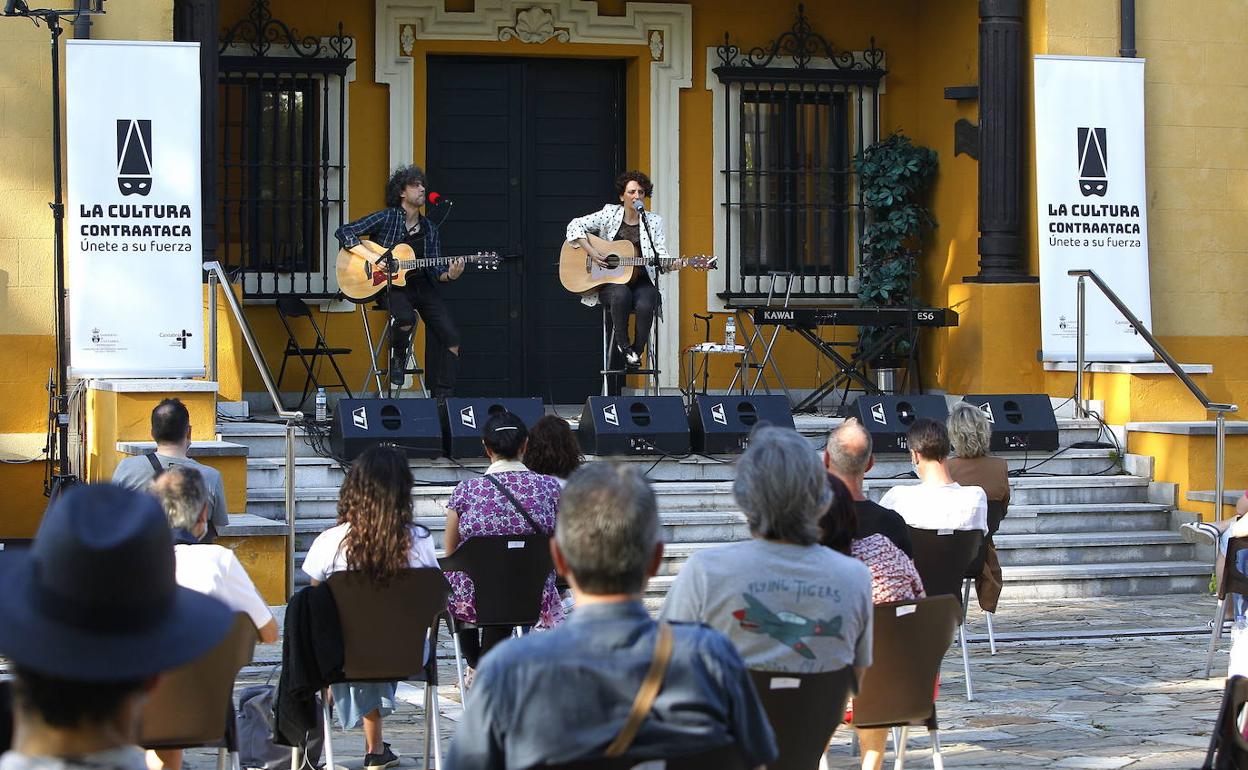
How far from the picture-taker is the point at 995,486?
704 cm

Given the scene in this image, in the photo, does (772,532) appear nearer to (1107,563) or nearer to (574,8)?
(1107,563)

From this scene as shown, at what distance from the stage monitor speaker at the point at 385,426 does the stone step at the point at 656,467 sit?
110 mm

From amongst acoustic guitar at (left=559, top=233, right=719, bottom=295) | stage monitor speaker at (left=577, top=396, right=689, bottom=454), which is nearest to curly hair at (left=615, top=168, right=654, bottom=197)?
acoustic guitar at (left=559, top=233, right=719, bottom=295)

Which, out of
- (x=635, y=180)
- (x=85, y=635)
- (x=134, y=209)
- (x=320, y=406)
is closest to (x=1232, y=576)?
(x=635, y=180)

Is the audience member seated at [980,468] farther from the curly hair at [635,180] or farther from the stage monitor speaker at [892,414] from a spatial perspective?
the curly hair at [635,180]

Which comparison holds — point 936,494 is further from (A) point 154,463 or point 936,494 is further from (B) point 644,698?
(B) point 644,698

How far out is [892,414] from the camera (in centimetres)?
1021

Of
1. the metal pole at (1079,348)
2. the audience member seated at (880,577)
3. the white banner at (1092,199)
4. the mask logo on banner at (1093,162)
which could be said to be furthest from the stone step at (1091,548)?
the audience member seated at (880,577)

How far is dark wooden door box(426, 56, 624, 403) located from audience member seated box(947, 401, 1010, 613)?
6.07 m

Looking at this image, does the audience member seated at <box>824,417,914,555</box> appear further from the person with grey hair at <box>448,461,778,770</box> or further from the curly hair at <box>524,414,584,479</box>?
the person with grey hair at <box>448,461,778,770</box>

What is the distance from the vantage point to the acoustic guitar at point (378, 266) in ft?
33.8

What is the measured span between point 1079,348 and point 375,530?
7.18 meters

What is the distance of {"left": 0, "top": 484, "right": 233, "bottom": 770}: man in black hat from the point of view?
1.98m

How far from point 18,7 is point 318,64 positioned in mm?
3402
